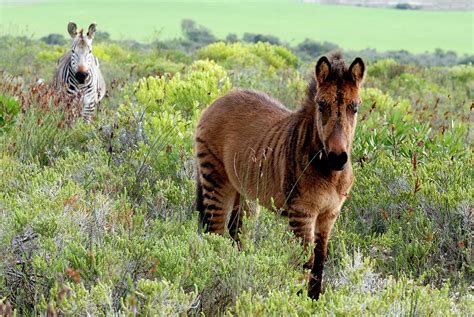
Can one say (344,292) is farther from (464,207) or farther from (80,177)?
(80,177)

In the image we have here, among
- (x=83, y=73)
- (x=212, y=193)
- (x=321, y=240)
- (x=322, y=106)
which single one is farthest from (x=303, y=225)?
(x=83, y=73)

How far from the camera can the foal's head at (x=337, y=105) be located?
502 centimetres

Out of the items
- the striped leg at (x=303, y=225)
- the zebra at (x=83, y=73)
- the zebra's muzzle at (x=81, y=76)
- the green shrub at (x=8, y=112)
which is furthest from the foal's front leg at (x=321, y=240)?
the zebra's muzzle at (x=81, y=76)

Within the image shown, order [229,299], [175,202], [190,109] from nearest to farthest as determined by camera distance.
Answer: [229,299] → [175,202] → [190,109]

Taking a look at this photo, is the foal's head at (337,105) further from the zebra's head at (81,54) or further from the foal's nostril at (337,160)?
the zebra's head at (81,54)

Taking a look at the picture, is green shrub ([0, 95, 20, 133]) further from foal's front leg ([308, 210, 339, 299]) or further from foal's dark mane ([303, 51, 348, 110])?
foal's front leg ([308, 210, 339, 299])

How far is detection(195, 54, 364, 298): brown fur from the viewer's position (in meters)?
5.18

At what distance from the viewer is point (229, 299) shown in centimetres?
451

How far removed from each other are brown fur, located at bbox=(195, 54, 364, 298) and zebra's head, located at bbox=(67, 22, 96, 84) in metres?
6.25

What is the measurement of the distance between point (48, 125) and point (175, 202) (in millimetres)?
2614

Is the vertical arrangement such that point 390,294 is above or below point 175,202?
above

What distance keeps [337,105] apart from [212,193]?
6.17 ft

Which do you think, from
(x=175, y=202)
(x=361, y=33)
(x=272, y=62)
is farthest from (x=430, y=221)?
(x=361, y=33)

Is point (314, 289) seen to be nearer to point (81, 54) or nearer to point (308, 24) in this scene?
point (81, 54)
